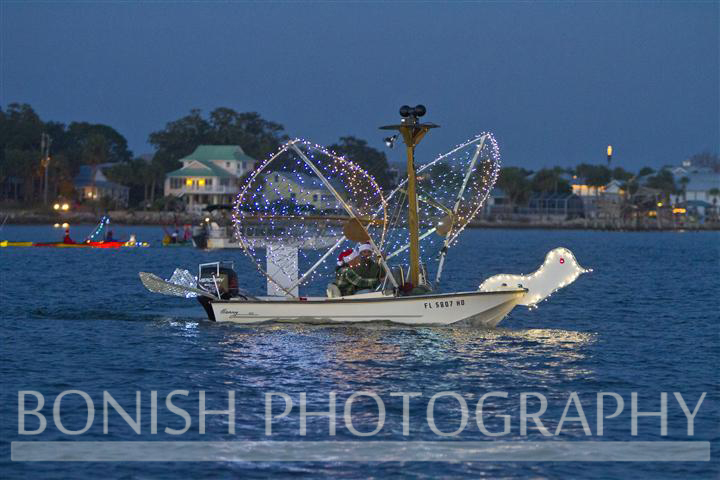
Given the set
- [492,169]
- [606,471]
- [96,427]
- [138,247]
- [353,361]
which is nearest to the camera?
[606,471]

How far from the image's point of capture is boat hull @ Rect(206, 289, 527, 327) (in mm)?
34094

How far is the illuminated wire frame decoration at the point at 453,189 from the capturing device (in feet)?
124

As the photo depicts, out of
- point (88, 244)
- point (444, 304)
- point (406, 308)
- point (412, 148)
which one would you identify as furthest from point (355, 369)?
point (88, 244)

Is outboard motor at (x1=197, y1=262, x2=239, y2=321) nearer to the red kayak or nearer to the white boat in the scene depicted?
the white boat

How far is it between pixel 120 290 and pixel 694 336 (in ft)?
102

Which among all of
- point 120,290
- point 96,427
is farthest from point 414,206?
point 120,290

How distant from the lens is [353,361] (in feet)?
97.4

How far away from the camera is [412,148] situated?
35625 millimetres

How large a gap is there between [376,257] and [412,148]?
3575mm

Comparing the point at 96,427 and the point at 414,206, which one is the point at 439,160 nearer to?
the point at 414,206

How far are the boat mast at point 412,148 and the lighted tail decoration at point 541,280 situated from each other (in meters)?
2.22

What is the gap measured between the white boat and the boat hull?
30 mm

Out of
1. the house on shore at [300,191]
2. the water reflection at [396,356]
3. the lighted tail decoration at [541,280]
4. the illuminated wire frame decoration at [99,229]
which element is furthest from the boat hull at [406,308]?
the illuminated wire frame decoration at [99,229]

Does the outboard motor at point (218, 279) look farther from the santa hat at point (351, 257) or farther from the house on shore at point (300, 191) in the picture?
the santa hat at point (351, 257)
